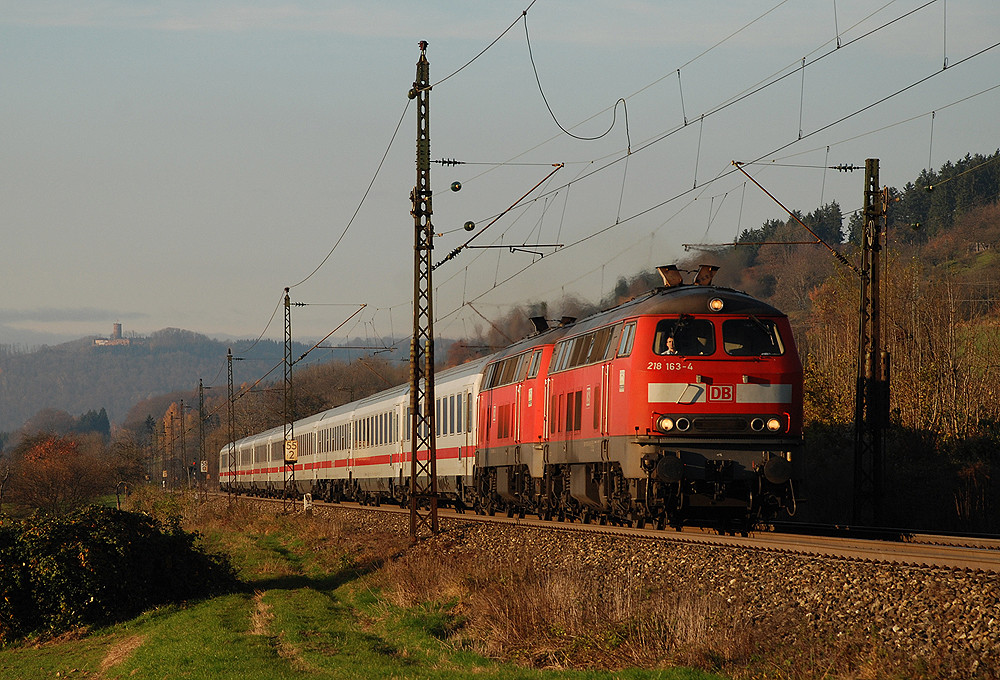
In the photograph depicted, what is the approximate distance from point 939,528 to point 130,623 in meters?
20.6

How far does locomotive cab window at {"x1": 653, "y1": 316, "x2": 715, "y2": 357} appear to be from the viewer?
64.2ft

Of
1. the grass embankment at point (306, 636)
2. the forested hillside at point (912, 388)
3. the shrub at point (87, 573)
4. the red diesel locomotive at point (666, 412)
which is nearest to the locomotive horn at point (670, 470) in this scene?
the red diesel locomotive at point (666, 412)

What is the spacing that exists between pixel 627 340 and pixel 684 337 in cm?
116

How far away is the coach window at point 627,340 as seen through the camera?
20122mm

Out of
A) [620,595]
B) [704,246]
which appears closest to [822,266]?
[704,246]

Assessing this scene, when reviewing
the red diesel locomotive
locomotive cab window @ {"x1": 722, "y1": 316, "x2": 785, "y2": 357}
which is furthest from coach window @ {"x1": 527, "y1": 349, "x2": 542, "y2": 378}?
locomotive cab window @ {"x1": 722, "y1": 316, "x2": 785, "y2": 357}

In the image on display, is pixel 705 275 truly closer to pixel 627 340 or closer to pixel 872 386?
pixel 627 340

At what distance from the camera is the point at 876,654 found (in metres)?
10.9

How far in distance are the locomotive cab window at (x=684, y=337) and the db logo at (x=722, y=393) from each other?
2.25ft

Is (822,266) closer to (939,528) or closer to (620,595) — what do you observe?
(939,528)

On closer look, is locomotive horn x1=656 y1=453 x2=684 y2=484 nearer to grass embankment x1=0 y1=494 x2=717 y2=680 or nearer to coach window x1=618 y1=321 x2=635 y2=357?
coach window x1=618 y1=321 x2=635 y2=357

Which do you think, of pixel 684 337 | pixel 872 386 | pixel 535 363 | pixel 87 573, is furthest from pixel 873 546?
pixel 87 573

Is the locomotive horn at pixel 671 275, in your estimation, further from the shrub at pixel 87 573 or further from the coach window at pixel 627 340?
the shrub at pixel 87 573

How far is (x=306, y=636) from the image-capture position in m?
18.3
